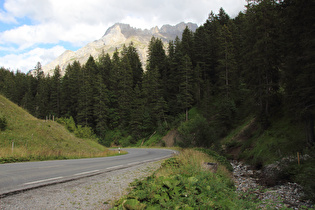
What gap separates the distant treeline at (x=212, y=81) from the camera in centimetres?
1472

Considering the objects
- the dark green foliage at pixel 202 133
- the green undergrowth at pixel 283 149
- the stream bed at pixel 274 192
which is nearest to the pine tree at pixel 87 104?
the dark green foliage at pixel 202 133

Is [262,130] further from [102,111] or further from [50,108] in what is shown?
[50,108]

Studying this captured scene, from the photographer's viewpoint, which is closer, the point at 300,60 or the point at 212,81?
the point at 300,60

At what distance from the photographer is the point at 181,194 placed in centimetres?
447

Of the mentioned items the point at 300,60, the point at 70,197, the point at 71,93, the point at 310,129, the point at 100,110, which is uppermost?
the point at 71,93

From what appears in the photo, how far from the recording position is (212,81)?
161ft

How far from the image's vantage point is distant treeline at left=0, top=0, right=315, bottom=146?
14.7 meters

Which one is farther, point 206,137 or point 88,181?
point 206,137

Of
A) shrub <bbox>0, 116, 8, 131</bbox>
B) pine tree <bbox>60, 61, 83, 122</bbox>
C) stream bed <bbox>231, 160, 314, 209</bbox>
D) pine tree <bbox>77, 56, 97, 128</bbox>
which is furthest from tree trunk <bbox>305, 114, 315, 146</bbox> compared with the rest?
pine tree <bbox>60, 61, 83, 122</bbox>

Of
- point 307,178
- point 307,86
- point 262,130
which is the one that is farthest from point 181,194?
point 262,130

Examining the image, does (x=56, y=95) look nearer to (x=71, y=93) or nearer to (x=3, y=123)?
(x=71, y=93)

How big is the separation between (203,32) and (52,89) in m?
55.7

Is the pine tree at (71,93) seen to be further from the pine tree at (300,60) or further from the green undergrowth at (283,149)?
the pine tree at (300,60)

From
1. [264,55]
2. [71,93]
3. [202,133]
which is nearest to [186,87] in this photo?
[202,133]
